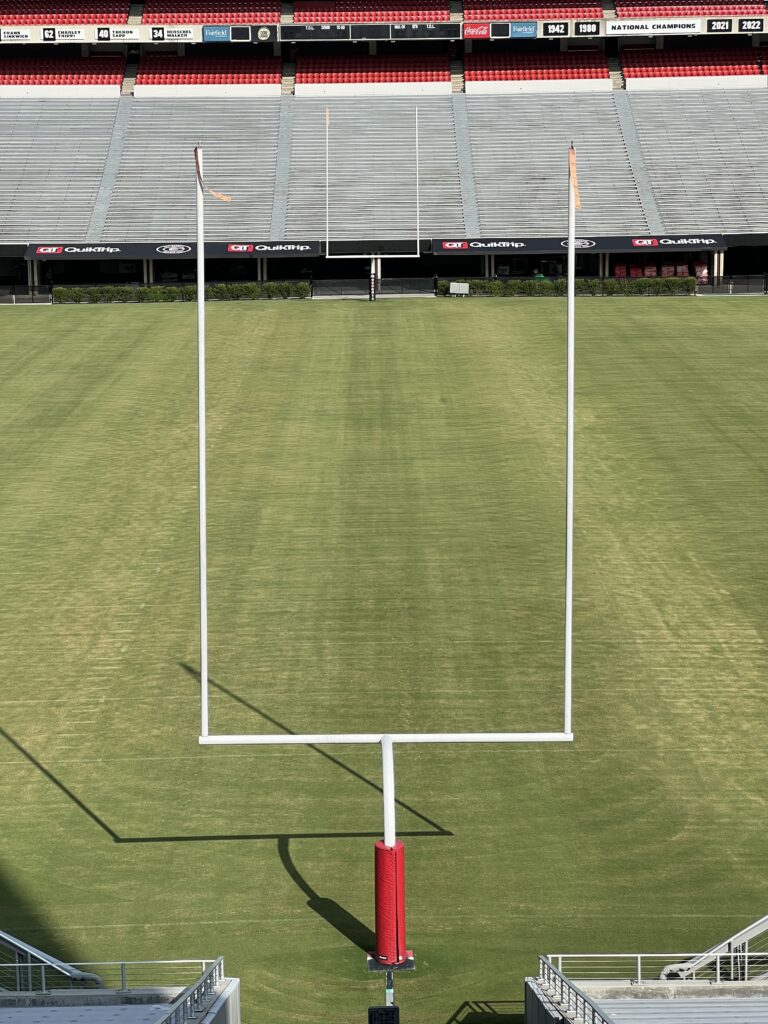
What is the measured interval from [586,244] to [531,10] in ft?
63.7

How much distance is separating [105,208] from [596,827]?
167 ft

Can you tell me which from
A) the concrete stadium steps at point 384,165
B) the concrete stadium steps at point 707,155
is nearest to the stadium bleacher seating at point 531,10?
the concrete stadium steps at point 384,165

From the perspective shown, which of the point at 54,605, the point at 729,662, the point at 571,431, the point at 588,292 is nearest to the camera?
the point at 571,431

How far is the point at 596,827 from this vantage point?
21.7 m

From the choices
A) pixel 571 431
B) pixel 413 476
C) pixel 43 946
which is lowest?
pixel 43 946

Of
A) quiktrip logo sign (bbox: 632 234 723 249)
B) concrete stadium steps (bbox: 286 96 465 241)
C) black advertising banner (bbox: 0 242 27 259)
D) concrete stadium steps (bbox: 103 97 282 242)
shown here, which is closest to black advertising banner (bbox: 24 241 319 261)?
black advertising banner (bbox: 0 242 27 259)

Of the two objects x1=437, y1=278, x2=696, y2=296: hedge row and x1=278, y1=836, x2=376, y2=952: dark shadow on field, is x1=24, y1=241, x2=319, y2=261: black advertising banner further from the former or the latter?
x1=278, y1=836, x2=376, y2=952: dark shadow on field

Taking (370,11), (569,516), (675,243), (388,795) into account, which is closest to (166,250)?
(675,243)

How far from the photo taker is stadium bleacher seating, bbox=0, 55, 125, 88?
7519 cm

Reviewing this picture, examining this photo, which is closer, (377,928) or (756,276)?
(377,928)

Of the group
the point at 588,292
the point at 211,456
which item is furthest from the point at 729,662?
the point at 588,292

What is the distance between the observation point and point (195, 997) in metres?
15.2

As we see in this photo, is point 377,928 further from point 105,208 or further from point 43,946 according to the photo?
point 105,208

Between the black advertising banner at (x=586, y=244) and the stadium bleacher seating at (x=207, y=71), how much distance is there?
16.6 meters
